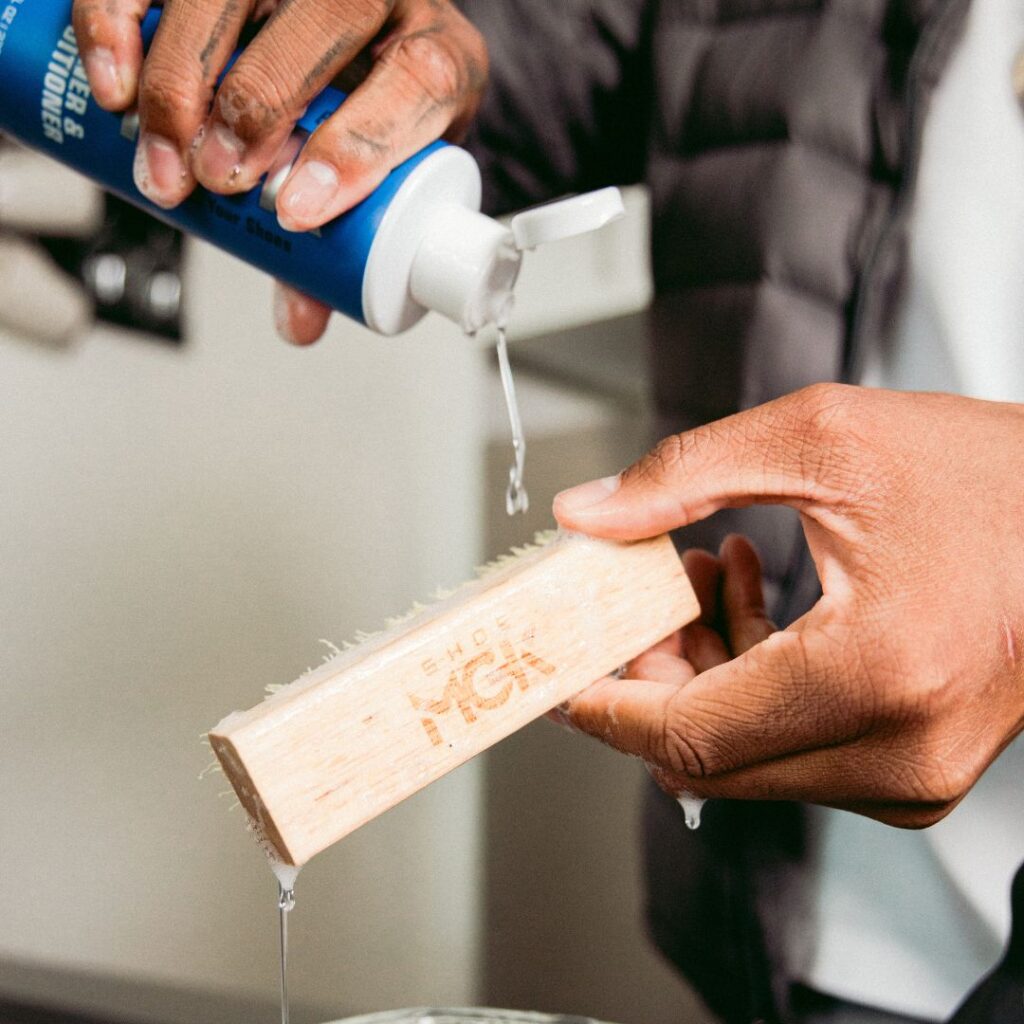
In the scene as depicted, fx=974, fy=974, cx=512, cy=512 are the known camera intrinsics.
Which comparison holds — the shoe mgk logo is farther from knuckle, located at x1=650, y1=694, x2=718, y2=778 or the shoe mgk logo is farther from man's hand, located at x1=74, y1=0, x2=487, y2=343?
man's hand, located at x1=74, y1=0, x2=487, y2=343

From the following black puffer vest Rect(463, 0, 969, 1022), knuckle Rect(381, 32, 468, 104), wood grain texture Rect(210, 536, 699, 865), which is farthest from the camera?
black puffer vest Rect(463, 0, 969, 1022)

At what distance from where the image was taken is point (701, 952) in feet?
2.27

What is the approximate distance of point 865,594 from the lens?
33 centimetres

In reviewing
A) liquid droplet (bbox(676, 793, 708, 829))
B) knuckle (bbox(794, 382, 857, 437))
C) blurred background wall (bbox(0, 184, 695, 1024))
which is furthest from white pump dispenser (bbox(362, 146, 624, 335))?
blurred background wall (bbox(0, 184, 695, 1024))

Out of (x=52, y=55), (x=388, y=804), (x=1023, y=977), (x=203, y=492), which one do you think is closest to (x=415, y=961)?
(x=203, y=492)

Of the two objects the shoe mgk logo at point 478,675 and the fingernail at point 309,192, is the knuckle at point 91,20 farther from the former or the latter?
the shoe mgk logo at point 478,675

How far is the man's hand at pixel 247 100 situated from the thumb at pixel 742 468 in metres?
0.16

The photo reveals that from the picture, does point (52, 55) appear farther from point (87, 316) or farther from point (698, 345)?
point (698, 345)

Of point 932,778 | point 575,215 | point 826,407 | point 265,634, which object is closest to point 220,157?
point 575,215

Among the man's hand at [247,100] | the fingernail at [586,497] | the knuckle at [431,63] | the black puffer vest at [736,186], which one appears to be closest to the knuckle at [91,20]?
the man's hand at [247,100]

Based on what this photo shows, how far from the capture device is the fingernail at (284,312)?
19.9 inches

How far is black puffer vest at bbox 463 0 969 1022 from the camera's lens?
0.58m

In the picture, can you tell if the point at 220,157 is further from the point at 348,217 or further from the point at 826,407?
the point at 826,407

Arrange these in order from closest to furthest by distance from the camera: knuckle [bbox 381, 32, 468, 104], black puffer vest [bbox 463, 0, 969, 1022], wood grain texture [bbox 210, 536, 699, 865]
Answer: wood grain texture [bbox 210, 536, 699, 865] < knuckle [bbox 381, 32, 468, 104] < black puffer vest [bbox 463, 0, 969, 1022]
